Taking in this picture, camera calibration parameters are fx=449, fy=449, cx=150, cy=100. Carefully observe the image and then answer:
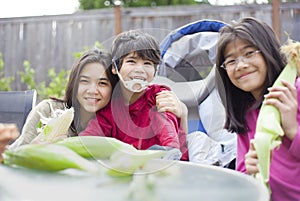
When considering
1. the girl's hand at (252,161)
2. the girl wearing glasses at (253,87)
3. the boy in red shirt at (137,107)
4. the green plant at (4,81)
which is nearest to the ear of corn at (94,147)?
the boy in red shirt at (137,107)

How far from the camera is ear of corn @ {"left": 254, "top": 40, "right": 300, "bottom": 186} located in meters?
0.84

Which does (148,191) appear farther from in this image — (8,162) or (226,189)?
(8,162)

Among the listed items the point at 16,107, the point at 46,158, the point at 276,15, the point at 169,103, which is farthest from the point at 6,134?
the point at 276,15

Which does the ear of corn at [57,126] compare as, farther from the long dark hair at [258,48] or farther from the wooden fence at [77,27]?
the wooden fence at [77,27]

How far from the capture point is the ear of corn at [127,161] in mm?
906

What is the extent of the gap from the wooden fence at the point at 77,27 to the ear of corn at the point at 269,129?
110 inches

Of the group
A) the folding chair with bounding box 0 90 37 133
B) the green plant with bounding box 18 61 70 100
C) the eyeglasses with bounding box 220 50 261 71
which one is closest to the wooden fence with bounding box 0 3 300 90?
the green plant with bounding box 18 61 70 100

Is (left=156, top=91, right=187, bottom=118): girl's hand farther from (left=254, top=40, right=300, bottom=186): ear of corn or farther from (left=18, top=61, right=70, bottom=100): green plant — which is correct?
(left=18, top=61, right=70, bottom=100): green plant

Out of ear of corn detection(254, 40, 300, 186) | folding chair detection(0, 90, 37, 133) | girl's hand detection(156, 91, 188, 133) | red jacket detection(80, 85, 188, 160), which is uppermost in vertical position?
ear of corn detection(254, 40, 300, 186)

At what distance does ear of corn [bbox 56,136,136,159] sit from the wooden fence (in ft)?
9.34

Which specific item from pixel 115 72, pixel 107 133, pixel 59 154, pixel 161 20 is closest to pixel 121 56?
pixel 115 72

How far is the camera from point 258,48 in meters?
1.17

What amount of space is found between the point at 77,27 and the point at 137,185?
343 cm

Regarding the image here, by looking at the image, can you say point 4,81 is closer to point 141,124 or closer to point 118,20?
point 118,20
